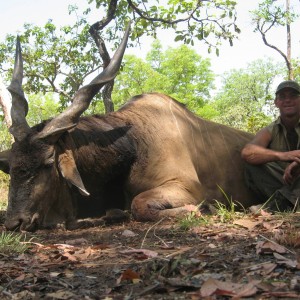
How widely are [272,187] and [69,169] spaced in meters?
2.36

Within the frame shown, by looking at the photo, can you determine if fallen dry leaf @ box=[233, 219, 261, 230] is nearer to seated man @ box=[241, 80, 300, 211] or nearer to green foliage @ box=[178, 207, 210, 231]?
green foliage @ box=[178, 207, 210, 231]

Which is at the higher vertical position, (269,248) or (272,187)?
(272,187)

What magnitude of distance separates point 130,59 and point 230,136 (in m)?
34.0

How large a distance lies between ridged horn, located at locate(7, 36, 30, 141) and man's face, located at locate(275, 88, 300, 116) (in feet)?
9.27

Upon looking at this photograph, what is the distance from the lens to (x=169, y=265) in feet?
8.06

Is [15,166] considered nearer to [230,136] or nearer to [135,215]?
[135,215]

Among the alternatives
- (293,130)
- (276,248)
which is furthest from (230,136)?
(276,248)

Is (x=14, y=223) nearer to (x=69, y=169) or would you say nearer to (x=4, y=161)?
(x=69, y=169)

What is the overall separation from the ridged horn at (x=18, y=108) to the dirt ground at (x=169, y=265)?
1.41m

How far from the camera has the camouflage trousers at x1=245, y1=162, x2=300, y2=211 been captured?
198 inches

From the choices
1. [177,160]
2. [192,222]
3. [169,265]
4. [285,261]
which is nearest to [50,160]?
[177,160]

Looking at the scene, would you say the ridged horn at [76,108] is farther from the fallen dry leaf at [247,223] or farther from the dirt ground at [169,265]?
the fallen dry leaf at [247,223]

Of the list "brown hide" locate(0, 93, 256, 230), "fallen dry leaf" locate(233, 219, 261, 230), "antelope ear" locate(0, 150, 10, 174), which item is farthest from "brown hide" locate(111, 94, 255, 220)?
"antelope ear" locate(0, 150, 10, 174)

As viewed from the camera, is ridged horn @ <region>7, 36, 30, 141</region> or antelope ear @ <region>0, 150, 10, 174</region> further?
antelope ear @ <region>0, 150, 10, 174</region>
